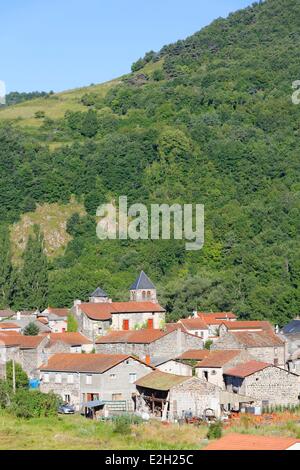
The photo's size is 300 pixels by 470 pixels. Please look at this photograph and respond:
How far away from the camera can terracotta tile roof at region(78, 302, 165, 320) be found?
61.2 metres

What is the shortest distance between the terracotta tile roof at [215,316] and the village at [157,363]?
0.47 m

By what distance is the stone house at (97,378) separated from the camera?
48875 mm

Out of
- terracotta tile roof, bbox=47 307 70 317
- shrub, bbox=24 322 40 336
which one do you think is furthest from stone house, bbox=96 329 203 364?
terracotta tile roof, bbox=47 307 70 317

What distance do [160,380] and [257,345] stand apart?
32.8 feet

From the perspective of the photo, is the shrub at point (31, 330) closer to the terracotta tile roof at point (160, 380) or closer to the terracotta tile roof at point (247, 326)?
the terracotta tile roof at point (247, 326)

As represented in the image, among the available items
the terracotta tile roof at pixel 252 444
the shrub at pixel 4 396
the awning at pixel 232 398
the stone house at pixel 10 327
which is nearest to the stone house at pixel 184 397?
the awning at pixel 232 398

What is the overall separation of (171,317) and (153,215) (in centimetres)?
2328

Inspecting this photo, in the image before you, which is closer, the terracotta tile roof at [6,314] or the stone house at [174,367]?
the stone house at [174,367]

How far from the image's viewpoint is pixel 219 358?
5153 centimetres

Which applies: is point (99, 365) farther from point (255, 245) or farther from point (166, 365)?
point (255, 245)

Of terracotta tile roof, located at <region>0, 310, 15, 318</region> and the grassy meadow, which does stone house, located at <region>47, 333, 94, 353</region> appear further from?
terracotta tile roof, located at <region>0, 310, 15, 318</region>

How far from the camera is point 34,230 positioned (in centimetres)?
9550

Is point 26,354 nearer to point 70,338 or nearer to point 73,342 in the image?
point 73,342

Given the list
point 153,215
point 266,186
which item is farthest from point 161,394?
point 266,186
